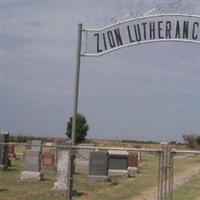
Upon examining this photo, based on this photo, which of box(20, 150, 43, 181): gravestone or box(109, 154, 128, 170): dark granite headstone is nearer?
box(20, 150, 43, 181): gravestone

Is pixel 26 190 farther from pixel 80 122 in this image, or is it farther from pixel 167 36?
pixel 80 122

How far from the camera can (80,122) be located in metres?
52.8

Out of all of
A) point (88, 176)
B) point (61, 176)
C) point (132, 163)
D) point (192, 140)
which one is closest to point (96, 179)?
point (88, 176)

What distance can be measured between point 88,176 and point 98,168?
50 cm

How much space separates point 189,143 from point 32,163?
46.5 m

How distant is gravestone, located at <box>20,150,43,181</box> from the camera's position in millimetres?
23734

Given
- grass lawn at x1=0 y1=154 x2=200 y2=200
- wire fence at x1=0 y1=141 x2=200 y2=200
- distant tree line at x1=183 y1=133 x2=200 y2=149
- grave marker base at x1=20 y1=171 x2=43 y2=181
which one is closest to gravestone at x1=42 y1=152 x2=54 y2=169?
wire fence at x1=0 y1=141 x2=200 y2=200

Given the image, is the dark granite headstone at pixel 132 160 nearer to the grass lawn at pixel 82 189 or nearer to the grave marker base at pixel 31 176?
the grass lawn at pixel 82 189

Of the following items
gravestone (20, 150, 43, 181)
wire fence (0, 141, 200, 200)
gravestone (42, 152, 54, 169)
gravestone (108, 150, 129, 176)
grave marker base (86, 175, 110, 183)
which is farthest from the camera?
gravestone (42, 152, 54, 169)

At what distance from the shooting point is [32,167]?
2419 cm

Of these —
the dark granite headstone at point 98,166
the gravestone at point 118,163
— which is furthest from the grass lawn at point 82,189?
the gravestone at point 118,163

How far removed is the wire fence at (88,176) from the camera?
1338 centimetres

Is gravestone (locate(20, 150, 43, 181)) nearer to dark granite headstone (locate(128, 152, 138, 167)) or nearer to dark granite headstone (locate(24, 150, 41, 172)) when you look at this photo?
dark granite headstone (locate(24, 150, 41, 172))

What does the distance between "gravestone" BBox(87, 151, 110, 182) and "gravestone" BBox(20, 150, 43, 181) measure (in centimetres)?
193
